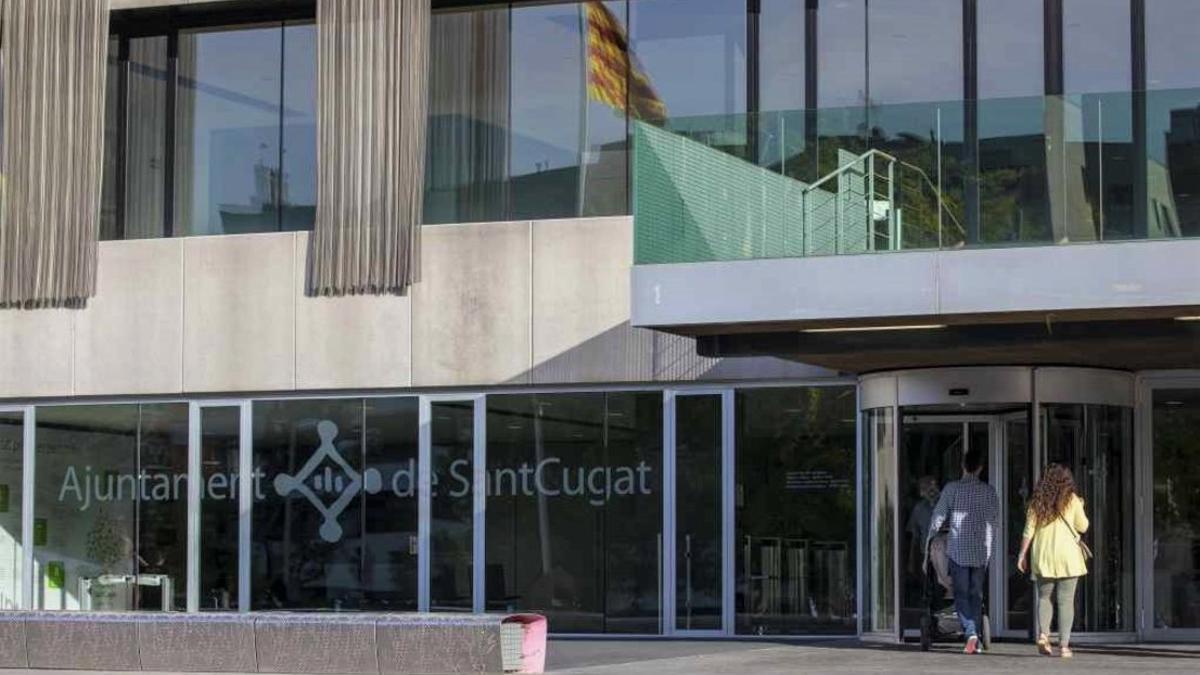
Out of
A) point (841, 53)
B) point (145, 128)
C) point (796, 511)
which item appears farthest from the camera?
point (145, 128)

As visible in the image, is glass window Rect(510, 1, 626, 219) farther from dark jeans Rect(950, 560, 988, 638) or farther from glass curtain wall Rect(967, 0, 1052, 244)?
dark jeans Rect(950, 560, 988, 638)

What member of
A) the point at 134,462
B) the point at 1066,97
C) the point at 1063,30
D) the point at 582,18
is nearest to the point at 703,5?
the point at 582,18

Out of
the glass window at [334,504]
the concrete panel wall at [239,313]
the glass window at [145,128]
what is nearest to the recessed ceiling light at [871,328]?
the glass window at [334,504]

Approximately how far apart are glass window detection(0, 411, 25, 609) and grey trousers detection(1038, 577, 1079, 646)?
44.0 ft

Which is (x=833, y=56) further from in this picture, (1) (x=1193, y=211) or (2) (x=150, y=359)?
(2) (x=150, y=359)

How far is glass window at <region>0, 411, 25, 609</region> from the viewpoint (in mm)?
26422

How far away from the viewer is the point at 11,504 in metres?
26.6

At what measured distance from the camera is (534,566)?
24.1m

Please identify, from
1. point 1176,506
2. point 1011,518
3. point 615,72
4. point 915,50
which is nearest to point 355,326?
point 615,72

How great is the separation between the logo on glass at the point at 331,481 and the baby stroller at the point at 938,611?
706 cm

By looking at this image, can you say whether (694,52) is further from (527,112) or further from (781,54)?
(527,112)

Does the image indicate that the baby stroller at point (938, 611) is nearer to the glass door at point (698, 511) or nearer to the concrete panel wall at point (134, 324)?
the glass door at point (698, 511)

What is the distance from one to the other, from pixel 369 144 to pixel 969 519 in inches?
351

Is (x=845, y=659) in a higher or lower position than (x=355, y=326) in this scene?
lower
